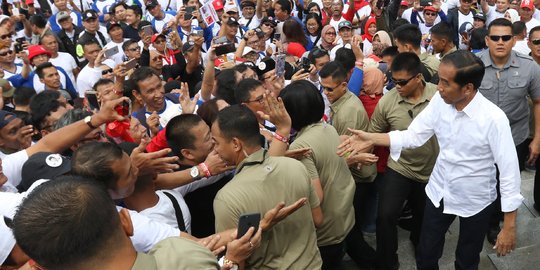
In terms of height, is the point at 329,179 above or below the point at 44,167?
below

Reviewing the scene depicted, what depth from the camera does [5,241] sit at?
2.21 metres

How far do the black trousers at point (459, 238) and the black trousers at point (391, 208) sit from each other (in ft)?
1.12

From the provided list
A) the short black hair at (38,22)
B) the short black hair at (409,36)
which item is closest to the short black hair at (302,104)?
the short black hair at (409,36)

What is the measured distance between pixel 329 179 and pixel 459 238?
1.01m

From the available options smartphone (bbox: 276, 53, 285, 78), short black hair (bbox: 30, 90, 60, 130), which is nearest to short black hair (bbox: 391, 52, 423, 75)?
smartphone (bbox: 276, 53, 285, 78)

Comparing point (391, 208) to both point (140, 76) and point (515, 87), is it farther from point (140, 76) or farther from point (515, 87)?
point (140, 76)

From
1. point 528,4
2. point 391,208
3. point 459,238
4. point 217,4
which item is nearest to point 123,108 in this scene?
point 391,208

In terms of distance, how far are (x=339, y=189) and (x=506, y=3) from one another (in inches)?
307

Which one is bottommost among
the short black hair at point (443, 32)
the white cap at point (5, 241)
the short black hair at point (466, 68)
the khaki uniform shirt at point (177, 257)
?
the short black hair at point (443, 32)

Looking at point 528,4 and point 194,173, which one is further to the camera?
point 528,4

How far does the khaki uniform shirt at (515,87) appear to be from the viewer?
13.9 ft

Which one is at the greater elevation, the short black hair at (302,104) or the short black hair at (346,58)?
the short black hair at (302,104)

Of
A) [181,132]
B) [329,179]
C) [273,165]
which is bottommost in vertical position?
[329,179]

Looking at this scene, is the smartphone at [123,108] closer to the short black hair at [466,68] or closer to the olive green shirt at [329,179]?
the olive green shirt at [329,179]
